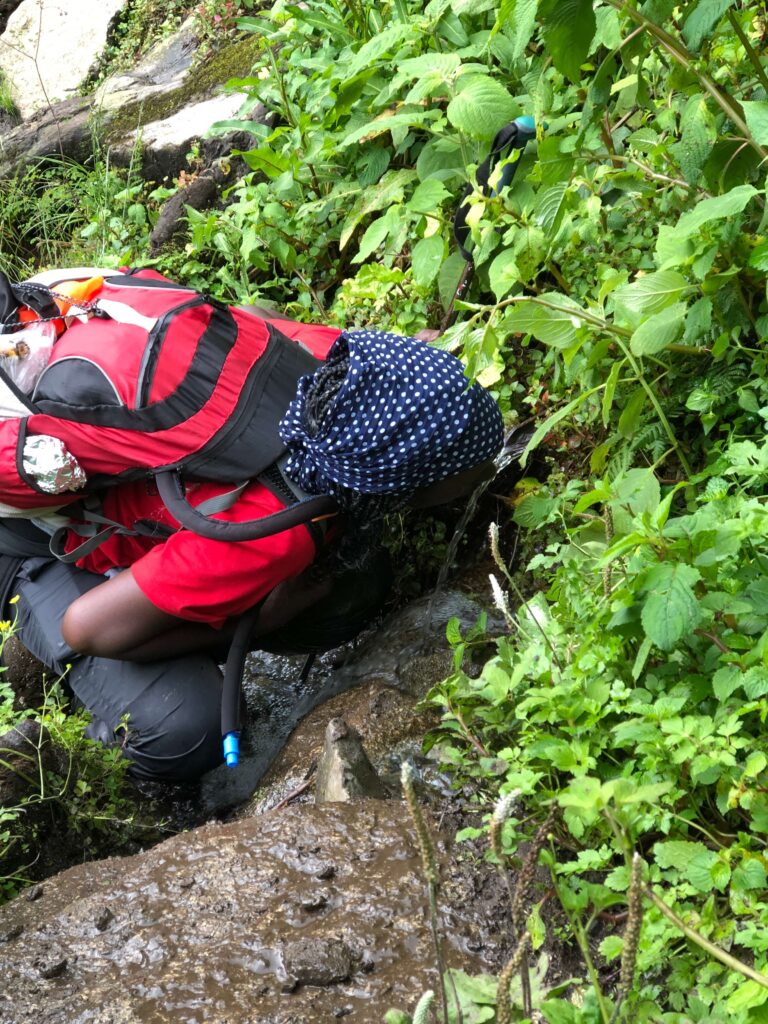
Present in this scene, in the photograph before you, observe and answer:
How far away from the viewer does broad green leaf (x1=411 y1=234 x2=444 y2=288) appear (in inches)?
144

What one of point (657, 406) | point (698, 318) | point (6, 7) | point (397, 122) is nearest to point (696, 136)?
point (698, 318)

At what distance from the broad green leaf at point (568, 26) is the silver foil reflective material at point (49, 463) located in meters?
1.71

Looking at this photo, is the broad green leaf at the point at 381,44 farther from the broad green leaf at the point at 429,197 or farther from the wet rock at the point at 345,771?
the wet rock at the point at 345,771

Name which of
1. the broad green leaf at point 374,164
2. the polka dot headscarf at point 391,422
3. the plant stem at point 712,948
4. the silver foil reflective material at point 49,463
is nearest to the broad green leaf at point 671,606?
the plant stem at point 712,948

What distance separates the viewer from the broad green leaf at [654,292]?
8.58 feet

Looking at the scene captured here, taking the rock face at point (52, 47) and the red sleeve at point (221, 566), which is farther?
the rock face at point (52, 47)

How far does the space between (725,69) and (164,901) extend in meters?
2.63

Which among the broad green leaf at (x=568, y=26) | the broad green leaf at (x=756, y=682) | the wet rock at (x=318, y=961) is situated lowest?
the wet rock at (x=318, y=961)

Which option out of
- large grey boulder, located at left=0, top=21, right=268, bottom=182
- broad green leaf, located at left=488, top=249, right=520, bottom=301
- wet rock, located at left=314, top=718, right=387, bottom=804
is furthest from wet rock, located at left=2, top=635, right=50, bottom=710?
large grey boulder, located at left=0, top=21, right=268, bottom=182

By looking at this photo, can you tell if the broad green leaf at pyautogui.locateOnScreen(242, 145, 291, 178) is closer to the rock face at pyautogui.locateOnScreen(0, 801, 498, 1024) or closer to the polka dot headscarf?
the polka dot headscarf

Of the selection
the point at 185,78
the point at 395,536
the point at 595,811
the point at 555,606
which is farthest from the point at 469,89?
the point at 185,78

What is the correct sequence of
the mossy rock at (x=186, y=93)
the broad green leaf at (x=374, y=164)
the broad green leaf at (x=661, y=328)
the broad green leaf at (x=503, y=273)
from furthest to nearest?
1. the mossy rock at (x=186, y=93)
2. the broad green leaf at (x=374, y=164)
3. the broad green leaf at (x=503, y=273)
4. the broad green leaf at (x=661, y=328)

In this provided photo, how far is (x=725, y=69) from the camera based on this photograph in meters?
2.86

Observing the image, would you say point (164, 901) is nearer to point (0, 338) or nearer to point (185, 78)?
point (0, 338)
